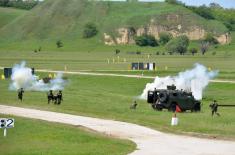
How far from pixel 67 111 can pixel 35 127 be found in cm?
1145

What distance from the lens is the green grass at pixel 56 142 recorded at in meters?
35.6

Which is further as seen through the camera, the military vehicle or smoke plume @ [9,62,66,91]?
smoke plume @ [9,62,66,91]

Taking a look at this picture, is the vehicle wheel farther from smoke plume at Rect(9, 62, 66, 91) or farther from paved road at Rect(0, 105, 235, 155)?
smoke plume at Rect(9, 62, 66, 91)

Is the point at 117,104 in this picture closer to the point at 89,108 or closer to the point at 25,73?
the point at 89,108

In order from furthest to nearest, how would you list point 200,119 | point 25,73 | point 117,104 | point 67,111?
point 25,73, point 117,104, point 67,111, point 200,119

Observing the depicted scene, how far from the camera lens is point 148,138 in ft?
135

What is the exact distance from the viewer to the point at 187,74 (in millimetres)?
71875

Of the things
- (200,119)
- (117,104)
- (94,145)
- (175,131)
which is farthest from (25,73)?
(94,145)

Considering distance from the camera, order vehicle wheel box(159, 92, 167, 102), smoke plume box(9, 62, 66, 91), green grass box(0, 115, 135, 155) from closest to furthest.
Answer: green grass box(0, 115, 135, 155) → vehicle wheel box(159, 92, 167, 102) → smoke plume box(9, 62, 66, 91)

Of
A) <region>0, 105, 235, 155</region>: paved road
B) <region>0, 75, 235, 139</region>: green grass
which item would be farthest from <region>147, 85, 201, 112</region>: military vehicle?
<region>0, 105, 235, 155</region>: paved road

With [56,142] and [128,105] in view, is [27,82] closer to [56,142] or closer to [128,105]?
[128,105]

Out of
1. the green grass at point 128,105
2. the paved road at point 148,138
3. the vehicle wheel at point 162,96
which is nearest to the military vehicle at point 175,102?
the vehicle wheel at point 162,96

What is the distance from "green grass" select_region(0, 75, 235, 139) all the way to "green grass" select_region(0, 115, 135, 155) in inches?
269

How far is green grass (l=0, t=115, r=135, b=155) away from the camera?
117ft
